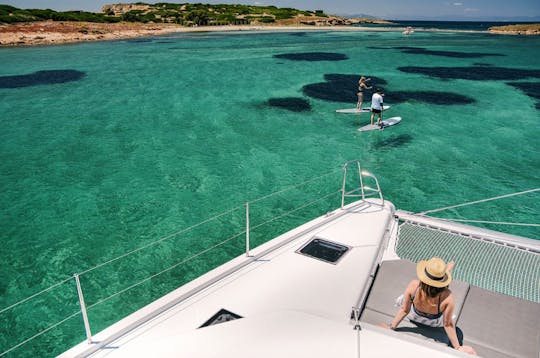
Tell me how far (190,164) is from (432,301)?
14256 mm

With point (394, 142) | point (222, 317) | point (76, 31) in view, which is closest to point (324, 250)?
point (222, 317)

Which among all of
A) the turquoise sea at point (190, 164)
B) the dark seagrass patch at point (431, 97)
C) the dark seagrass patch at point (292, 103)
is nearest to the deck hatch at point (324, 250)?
the turquoise sea at point (190, 164)

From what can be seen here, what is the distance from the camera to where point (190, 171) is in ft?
55.0

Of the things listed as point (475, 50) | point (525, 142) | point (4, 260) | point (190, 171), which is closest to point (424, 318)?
point (4, 260)

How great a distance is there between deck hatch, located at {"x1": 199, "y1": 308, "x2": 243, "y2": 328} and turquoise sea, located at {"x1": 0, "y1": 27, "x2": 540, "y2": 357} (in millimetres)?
1960

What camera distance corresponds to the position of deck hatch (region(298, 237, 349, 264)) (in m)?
7.26

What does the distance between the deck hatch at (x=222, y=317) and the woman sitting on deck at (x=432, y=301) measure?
246 cm

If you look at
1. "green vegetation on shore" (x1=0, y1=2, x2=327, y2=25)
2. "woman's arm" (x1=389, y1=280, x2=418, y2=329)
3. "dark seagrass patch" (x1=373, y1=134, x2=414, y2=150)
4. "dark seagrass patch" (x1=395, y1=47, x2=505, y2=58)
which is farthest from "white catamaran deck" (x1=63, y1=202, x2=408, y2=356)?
"green vegetation on shore" (x1=0, y1=2, x2=327, y2=25)

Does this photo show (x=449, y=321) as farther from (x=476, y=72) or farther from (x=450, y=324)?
(x=476, y=72)

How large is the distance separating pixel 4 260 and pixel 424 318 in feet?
38.3

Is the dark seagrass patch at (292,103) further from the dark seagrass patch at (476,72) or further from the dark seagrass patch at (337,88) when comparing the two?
the dark seagrass patch at (476,72)

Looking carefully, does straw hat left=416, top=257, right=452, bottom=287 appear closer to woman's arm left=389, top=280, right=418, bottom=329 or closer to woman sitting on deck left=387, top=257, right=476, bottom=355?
woman sitting on deck left=387, top=257, right=476, bottom=355

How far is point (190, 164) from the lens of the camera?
17531 mm

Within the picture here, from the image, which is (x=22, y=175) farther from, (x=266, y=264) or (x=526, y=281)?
(x=526, y=281)
